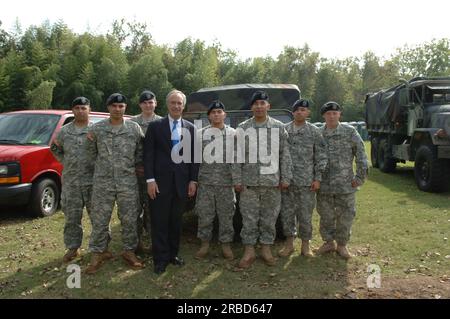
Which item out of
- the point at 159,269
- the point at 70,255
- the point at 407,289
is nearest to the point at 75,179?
the point at 70,255

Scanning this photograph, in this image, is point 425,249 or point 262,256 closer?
point 262,256

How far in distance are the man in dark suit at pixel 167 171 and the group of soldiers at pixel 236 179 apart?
216 mm

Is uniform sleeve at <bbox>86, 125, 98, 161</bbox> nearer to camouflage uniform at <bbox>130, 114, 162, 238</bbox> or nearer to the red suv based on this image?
camouflage uniform at <bbox>130, 114, 162, 238</bbox>

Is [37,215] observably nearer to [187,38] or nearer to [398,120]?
[398,120]

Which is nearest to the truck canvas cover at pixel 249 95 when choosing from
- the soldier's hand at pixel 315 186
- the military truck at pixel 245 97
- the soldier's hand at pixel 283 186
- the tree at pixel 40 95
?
the military truck at pixel 245 97

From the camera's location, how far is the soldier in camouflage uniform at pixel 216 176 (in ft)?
14.8

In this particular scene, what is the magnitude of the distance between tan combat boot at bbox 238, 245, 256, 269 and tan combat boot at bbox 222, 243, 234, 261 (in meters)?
0.20

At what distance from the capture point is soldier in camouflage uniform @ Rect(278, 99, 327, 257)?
4.62 meters

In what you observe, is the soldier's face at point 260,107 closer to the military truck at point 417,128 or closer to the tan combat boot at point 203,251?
the tan combat boot at point 203,251

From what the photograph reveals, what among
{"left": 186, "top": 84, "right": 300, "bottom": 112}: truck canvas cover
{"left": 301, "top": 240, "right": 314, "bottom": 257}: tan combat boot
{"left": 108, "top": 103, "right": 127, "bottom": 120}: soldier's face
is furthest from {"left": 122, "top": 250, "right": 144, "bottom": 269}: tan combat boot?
{"left": 186, "top": 84, "right": 300, "bottom": 112}: truck canvas cover

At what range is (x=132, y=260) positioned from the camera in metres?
4.45
